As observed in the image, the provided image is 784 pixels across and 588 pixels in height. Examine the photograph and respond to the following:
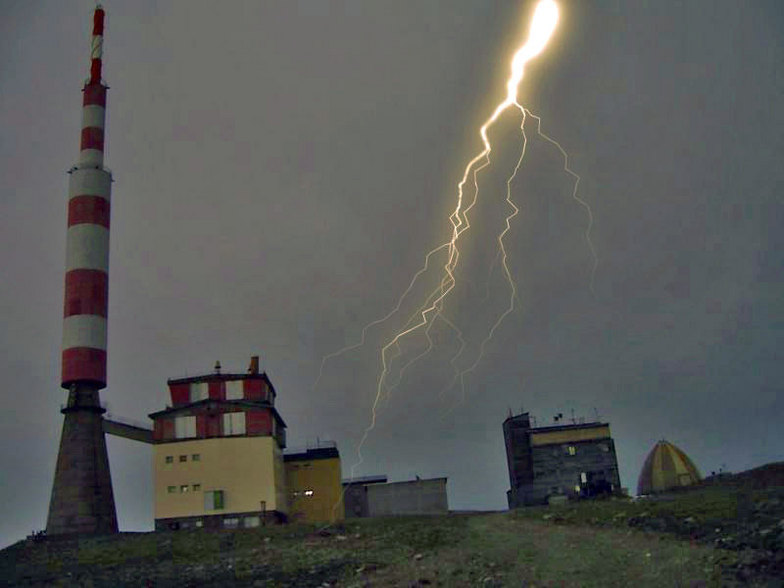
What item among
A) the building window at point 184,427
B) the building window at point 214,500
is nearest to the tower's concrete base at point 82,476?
the building window at point 184,427

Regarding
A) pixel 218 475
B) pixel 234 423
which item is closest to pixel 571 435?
pixel 234 423

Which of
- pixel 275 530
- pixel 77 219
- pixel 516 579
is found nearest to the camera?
pixel 516 579

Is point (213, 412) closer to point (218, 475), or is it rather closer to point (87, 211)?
point (218, 475)

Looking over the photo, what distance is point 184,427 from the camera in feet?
200

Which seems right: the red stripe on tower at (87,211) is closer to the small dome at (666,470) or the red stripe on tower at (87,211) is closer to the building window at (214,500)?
the building window at (214,500)

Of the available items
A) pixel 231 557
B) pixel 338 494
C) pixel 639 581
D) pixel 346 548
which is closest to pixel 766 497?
pixel 639 581

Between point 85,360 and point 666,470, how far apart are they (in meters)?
46.3

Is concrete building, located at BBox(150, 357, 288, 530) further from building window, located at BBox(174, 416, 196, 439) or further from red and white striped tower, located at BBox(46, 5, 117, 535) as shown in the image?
red and white striped tower, located at BBox(46, 5, 117, 535)

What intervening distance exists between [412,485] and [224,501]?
14.4m

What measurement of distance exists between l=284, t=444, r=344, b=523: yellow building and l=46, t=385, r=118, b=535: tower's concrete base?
13.6 m

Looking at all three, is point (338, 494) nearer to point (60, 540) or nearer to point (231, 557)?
point (60, 540)

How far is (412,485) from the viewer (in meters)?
65.2

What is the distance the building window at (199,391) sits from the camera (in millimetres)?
63469

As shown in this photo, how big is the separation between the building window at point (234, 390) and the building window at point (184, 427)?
3.42 m
